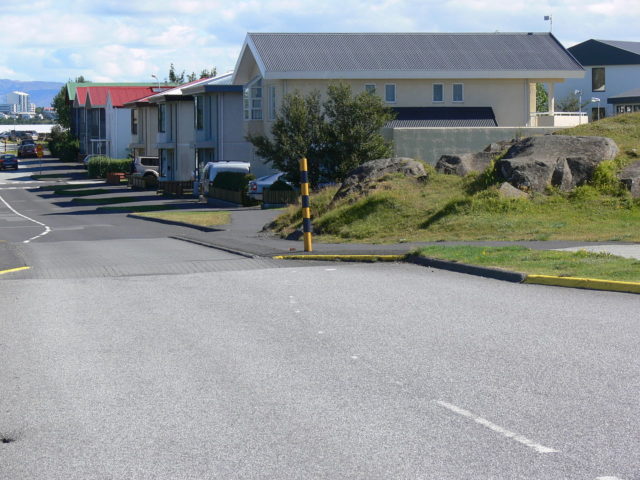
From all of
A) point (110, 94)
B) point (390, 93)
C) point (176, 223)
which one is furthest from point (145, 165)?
point (176, 223)

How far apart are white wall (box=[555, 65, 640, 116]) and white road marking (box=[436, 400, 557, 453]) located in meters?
87.0

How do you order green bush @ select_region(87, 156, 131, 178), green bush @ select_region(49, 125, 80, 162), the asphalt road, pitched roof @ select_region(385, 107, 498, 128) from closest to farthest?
the asphalt road
pitched roof @ select_region(385, 107, 498, 128)
green bush @ select_region(87, 156, 131, 178)
green bush @ select_region(49, 125, 80, 162)

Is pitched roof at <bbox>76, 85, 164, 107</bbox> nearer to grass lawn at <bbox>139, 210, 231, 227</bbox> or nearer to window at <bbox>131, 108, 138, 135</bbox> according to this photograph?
window at <bbox>131, 108, 138, 135</bbox>

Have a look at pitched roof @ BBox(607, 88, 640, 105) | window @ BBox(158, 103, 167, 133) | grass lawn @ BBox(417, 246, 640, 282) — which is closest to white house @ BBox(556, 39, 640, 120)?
pitched roof @ BBox(607, 88, 640, 105)

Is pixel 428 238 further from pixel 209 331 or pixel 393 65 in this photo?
pixel 393 65

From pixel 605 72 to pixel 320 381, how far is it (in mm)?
91102

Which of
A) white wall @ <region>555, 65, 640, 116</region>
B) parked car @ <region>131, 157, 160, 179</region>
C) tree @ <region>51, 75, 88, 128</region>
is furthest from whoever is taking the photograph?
tree @ <region>51, 75, 88, 128</region>

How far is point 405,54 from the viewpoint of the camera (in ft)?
172

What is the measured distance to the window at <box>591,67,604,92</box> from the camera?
9356cm

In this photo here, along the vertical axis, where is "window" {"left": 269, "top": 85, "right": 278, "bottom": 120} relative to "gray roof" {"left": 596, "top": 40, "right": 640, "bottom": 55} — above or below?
below

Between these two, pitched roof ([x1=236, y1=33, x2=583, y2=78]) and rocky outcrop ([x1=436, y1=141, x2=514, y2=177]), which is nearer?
rocky outcrop ([x1=436, y1=141, x2=514, y2=177])

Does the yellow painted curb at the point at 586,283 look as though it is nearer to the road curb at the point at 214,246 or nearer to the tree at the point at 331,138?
the road curb at the point at 214,246

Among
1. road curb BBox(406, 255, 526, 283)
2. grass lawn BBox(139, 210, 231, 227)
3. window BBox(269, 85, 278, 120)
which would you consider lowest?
grass lawn BBox(139, 210, 231, 227)

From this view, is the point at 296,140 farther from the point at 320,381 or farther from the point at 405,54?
the point at 320,381
